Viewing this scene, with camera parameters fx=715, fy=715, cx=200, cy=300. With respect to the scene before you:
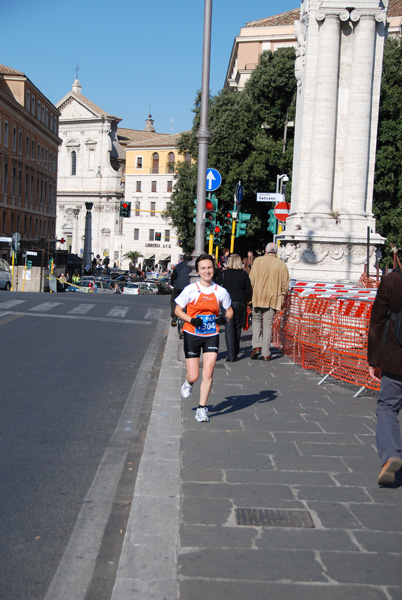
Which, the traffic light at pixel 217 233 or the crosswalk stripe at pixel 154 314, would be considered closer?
the crosswalk stripe at pixel 154 314

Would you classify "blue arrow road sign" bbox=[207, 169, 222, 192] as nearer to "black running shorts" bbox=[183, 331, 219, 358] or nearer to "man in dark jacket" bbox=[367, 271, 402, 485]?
"black running shorts" bbox=[183, 331, 219, 358]

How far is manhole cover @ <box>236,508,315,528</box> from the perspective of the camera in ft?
13.6

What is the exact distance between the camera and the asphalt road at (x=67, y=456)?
3.73 meters

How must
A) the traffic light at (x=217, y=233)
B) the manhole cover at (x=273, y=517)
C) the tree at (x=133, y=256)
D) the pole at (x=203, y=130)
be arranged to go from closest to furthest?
the manhole cover at (x=273, y=517) < the pole at (x=203, y=130) < the traffic light at (x=217, y=233) < the tree at (x=133, y=256)

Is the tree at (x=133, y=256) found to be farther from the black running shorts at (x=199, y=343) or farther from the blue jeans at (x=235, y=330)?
the black running shorts at (x=199, y=343)

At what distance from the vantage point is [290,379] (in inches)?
377

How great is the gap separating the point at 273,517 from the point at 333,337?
600cm

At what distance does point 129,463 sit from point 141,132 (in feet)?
388

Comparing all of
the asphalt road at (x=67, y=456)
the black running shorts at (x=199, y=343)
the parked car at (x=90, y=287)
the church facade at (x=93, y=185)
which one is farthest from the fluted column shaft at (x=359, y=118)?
the church facade at (x=93, y=185)

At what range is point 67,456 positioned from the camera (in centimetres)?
574

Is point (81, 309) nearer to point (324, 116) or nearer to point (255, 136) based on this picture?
point (324, 116)

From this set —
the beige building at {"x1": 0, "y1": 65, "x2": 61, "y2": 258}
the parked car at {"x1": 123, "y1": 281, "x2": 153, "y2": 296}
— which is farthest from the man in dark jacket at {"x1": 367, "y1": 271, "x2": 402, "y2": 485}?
the beige building at {"x1": 0, "y1": 65, "x2": 61, "y2": 258}

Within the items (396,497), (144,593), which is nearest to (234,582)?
(144,593)

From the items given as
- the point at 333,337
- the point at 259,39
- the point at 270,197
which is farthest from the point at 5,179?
the point at 333,337
